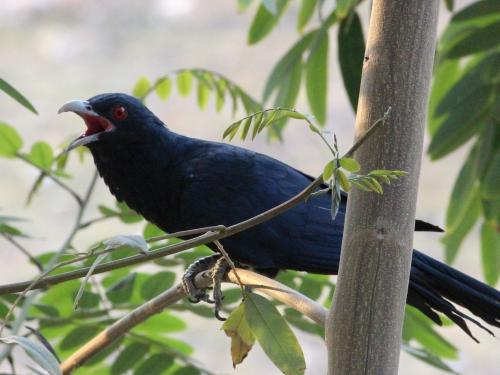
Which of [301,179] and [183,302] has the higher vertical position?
[301,179]

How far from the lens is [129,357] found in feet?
5.95

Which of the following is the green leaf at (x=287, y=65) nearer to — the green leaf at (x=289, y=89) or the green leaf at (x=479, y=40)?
the green leaf at (x=289, y=89)

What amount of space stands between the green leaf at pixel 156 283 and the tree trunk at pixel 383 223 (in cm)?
73

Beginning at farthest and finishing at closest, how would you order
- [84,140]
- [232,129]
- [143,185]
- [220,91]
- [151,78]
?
[151,78] → [143,185] → [84,140] → [220,91] → [232,129]

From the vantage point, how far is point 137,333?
1.91 meters

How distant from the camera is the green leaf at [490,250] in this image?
7.26 feet

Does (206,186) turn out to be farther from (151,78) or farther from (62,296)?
(151,78)

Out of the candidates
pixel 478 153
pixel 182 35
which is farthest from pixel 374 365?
pixel 182 35

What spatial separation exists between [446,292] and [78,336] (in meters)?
0.75

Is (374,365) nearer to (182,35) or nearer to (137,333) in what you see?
(137,333)

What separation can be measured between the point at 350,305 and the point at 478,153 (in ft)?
3.08

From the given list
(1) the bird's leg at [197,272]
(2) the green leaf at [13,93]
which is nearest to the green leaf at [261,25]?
(1) the bird's leg at [197,272]

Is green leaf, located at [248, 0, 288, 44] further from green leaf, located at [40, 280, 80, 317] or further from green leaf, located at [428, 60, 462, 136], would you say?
green leaf, located at [40, 280, 80, 317]

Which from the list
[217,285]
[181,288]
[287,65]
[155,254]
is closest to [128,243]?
[155,254]
